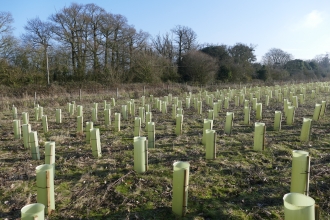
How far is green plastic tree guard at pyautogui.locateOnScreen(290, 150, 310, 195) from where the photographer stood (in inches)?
121

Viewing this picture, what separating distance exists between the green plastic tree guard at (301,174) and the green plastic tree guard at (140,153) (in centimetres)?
218

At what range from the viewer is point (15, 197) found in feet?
10.9

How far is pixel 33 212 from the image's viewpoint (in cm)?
233

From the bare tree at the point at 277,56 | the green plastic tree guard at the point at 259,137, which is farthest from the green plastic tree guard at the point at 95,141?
the bare tree at the point at 277,56

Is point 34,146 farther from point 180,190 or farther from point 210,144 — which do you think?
point 210,144

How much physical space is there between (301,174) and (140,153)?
2.31 m

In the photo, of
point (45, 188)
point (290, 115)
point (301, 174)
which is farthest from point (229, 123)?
point (45, 188)

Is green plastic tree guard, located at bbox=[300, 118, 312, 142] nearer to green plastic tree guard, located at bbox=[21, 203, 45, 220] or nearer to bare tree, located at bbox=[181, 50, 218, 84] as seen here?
green plastic tree guard, located at bbox=[21, 203, 45, 220]

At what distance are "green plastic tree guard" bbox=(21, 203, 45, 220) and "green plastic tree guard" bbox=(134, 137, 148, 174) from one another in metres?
1.82

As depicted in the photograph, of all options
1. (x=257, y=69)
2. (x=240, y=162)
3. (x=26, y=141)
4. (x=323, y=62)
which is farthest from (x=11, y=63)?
(x=323, y=62)

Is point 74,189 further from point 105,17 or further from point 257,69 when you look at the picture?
point 257,69

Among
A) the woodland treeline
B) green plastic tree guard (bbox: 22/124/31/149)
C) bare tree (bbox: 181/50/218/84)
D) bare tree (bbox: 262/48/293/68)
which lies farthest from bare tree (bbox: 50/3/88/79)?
bare tree (bbox: 262/48/293/68)

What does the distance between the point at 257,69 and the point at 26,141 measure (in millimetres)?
31887

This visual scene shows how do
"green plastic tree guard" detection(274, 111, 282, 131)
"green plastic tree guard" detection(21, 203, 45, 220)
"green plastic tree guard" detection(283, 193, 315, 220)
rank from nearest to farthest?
"green plastic tree guard" detection(283, 193, 315, 220) → "green plastic tree guard" detection(21, 203, 45, 220) → "green plastic tree guard" detection(274, 111, 282, 131)
